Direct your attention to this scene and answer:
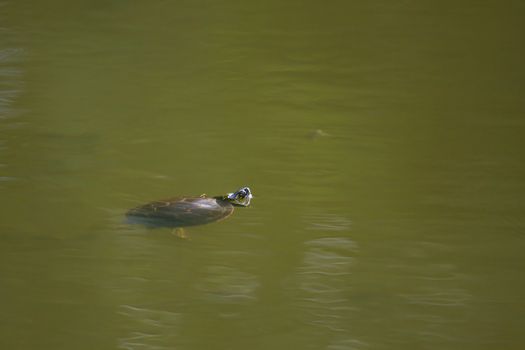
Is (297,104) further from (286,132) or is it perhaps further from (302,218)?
(302,218)

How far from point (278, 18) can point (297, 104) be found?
1.35 meters

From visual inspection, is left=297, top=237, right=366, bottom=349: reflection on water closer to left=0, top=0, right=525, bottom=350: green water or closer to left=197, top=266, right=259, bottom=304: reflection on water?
left=0, top=0, right=525, bottom=350: green water

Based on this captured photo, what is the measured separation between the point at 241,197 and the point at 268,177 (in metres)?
0.29

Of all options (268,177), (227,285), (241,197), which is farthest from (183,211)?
(268,177)

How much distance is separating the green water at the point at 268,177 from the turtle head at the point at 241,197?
4 cm

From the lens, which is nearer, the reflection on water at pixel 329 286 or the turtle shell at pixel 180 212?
the reflection on water at pixel 329 286

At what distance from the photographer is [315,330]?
2.49m

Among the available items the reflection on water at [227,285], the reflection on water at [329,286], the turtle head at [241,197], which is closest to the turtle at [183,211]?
the turtle head at [241,197]

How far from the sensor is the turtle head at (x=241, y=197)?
300cm

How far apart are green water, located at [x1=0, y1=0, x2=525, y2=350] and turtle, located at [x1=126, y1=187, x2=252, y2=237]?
0.06 m

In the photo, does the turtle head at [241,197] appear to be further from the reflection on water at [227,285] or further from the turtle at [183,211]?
the reflection on water at [227,285]

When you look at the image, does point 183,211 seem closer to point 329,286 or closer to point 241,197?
point 241,197

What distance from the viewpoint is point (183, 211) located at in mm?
2895

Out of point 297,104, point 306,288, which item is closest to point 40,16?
point 297,104
